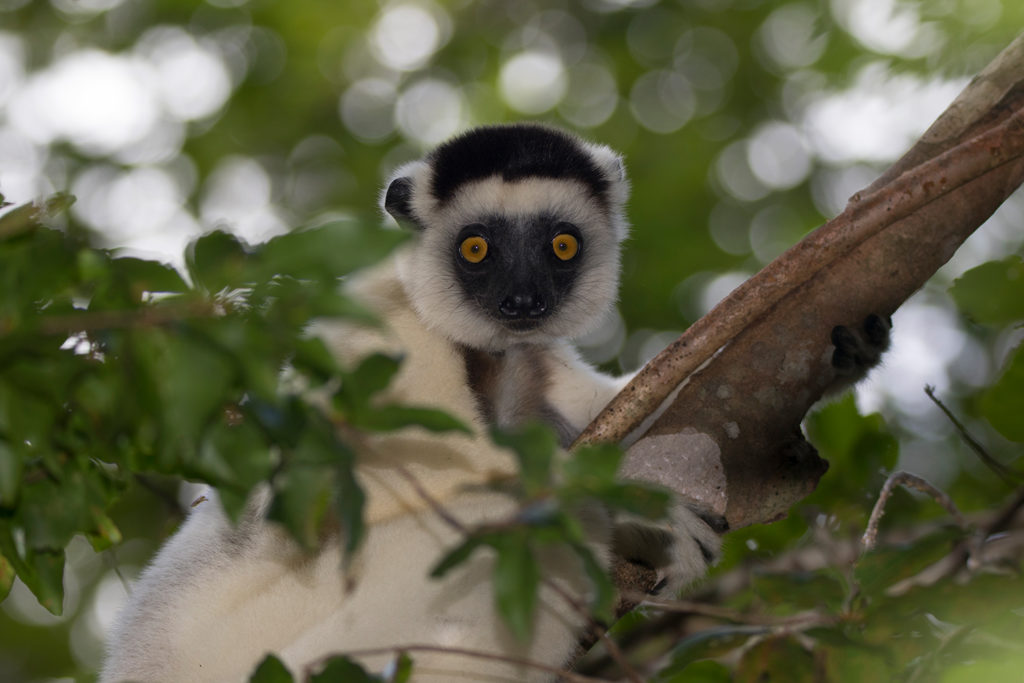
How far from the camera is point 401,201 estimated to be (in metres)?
4.74

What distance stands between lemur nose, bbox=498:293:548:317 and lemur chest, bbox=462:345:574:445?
6.5 inches

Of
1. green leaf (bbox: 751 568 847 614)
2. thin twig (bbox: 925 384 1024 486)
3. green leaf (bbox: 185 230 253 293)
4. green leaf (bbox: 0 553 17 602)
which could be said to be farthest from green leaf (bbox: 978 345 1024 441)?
green leaf (bbox: 0 553 17 602)

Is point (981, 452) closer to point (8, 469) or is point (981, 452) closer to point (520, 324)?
point (520, 324)

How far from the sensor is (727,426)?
10.5 feet

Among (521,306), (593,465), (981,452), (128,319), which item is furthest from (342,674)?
(981,452)

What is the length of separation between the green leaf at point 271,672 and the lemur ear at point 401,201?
3014mm

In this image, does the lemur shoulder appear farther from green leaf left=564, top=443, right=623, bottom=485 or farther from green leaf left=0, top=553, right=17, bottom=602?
green leaf left=564, top=443, right=623, bottom=485

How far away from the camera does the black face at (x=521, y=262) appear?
4363 mm

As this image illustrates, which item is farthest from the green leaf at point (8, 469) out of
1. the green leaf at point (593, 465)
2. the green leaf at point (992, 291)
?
the green leaf at point (992, 291)

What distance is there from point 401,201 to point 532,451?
3.23m

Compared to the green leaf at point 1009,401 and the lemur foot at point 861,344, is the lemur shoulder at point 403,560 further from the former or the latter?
the green leaf at point 1009,401

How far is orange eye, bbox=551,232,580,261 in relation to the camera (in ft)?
15.5

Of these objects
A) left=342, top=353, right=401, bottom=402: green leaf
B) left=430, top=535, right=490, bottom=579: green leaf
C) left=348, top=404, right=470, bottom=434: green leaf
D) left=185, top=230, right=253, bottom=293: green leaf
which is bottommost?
left=430, top=535, right=490, bottom=579: green leaf

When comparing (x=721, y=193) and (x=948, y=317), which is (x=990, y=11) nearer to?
(x=948, y=317)
